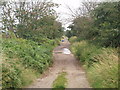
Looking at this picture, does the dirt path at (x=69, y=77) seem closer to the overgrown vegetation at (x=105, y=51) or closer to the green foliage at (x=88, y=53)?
the overgrown vegetation at (x=105, y=51)

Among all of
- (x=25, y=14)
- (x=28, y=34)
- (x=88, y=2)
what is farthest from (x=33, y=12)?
(x=88, y=2)

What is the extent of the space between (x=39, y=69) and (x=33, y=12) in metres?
8.70

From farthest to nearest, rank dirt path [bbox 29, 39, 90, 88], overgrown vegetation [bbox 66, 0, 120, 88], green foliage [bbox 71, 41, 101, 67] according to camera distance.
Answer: green foliage [bbox 71, 41, 101, 67] < dirt path [bbox 29, 39, 90, 88] < overgrown vegetation [bbox 66, 0, 120, 88]

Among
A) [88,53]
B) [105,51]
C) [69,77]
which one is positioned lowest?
[69,77]

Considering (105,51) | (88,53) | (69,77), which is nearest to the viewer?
(69,77)

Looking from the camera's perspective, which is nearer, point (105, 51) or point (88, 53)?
point (105, 51)

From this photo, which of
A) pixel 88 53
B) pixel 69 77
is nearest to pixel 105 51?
pixel 69 77

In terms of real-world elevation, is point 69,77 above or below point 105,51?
below

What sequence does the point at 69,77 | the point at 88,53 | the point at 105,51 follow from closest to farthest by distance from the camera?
the point at 69,77 < the point at 105,51 < the point at 88,53

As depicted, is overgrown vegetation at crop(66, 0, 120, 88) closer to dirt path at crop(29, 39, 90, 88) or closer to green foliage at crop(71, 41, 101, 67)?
green foliage at crop(71, 41, 101, 67)

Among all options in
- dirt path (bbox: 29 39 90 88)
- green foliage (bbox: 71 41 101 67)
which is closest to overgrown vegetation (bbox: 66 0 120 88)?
green foliage (bbox: 71 41 101 67)

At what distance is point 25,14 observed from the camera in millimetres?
17984

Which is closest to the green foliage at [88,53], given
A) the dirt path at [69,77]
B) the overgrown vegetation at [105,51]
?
the overgrown vegetation at [105,51]

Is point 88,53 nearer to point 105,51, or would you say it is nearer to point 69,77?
point 105,51
